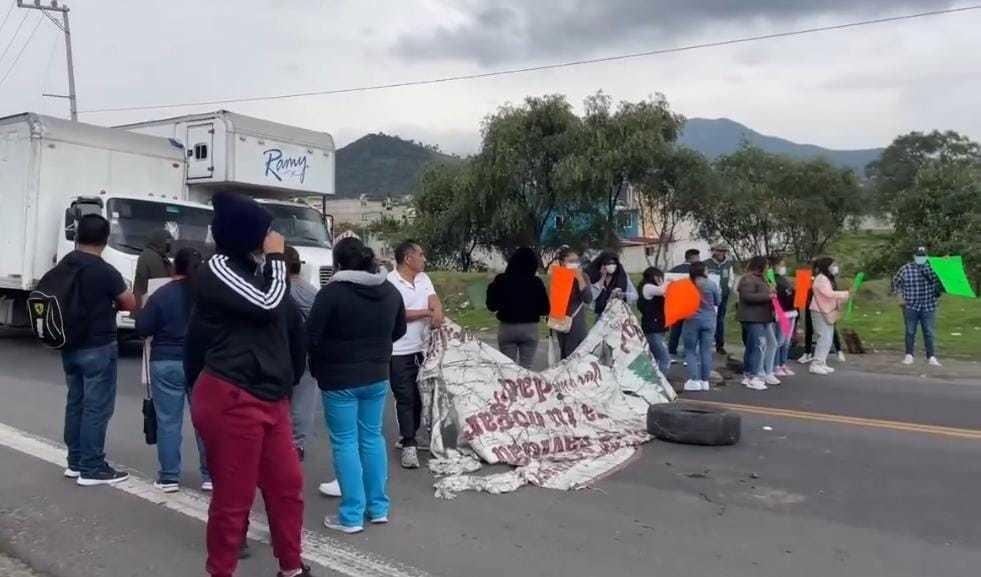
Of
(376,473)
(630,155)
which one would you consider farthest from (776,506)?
(630,155)

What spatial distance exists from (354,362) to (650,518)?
86.5 inches

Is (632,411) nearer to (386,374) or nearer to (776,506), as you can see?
(776,506)

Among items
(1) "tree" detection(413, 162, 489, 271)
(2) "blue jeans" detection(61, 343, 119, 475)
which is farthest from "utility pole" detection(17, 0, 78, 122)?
(2) "blue jeans" detection(61, 343, 119, 475)

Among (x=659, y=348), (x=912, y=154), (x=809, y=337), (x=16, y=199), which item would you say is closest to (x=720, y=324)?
(x=809, y=337)

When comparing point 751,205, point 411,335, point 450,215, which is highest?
point 751,205

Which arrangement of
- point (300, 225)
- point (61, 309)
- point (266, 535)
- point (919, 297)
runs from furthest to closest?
point (300, 225) → point (919, 297) → point (61, 309) → point (266, 535)

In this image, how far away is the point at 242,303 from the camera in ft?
13.9

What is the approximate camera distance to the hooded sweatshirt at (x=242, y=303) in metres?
4.26

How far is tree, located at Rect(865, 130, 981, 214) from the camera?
209 ft

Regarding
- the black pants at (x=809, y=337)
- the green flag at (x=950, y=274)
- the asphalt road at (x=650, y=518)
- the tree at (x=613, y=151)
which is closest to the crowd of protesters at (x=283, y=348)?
the asphalt road at (x=650, y=518)

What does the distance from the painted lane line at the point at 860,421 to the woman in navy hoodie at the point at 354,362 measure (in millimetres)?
5191

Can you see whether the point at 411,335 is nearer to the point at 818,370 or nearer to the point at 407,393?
the point at 407,393

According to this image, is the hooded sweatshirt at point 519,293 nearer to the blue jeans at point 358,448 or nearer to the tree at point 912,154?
the blue jeans at point 358,448

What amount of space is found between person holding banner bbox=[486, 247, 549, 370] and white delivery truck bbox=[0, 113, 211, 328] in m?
6.79
